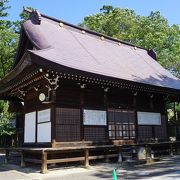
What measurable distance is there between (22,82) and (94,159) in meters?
5.36

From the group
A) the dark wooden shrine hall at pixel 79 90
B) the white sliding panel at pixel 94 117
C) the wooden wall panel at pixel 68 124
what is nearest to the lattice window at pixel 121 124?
the dark wooden shrine hall at pixel 79 90

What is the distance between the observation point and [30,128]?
15445 mm

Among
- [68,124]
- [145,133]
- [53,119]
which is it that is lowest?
[145,133]

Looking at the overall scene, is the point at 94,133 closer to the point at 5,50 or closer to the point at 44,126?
the point at 44,126

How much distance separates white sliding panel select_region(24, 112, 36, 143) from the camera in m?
15.0

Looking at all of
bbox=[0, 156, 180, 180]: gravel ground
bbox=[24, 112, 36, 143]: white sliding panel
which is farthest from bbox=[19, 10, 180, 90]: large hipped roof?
bbox=[0, 156, 180, 180]: gravel ground

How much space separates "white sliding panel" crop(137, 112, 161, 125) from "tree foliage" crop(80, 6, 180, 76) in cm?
1341

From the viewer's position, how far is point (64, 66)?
12.1 m

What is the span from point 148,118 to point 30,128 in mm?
6991

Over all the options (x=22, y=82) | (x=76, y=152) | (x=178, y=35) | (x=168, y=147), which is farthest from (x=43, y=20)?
(x=178, y=35)

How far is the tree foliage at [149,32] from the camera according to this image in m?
30.2

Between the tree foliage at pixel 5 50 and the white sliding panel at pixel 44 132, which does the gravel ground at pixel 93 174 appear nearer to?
the white sliding panel at pixel 44 132

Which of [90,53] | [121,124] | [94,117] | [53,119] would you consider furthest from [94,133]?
[90,53]

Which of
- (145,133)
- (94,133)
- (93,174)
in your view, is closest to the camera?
(93,174)
